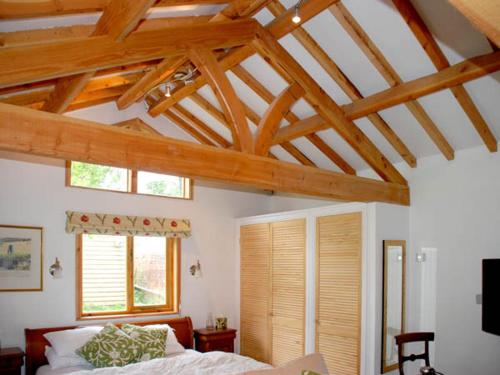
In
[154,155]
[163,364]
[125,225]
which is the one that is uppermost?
[154,155]

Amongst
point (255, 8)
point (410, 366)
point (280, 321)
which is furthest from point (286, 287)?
point (255, 8)

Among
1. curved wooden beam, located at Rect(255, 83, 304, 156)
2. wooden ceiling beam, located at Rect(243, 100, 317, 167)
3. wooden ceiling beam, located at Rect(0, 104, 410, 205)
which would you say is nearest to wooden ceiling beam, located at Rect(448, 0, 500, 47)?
wooden ceiling beam, located at Rect(0, 104, 410, 205)

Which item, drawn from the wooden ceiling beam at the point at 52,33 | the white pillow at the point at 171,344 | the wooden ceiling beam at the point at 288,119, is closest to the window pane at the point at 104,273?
the white pillow at the point at 171,344

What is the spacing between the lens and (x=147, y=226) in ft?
18.5

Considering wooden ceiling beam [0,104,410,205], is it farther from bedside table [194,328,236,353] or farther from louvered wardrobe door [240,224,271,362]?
bedside table [194,328,236,353]

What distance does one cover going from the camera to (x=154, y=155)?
320 cm

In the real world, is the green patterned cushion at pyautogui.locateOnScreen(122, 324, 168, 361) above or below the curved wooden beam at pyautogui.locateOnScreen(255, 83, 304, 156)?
below

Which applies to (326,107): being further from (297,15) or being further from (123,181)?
(123,181)

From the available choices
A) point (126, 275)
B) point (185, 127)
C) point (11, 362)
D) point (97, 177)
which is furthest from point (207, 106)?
point (11, 362)

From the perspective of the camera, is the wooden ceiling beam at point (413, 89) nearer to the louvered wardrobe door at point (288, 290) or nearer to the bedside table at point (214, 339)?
the louvered wardrobe door at point (288, 290)

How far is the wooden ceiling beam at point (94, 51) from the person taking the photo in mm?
2590

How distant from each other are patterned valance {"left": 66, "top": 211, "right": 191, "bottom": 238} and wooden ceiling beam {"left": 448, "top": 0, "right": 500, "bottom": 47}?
4.78 metres

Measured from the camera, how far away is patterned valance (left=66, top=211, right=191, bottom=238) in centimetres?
514

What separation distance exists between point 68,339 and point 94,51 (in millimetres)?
3094
